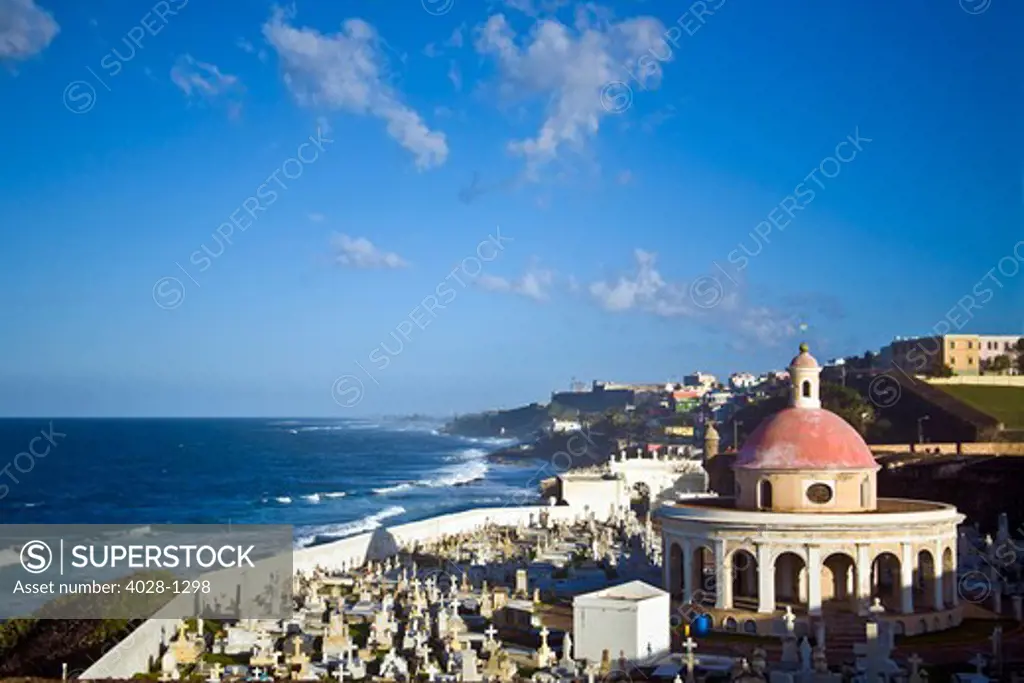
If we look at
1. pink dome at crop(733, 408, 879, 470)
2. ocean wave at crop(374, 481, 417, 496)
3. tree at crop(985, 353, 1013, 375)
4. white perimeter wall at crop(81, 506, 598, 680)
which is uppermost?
tree at crop(985, 353, 1013, 375)

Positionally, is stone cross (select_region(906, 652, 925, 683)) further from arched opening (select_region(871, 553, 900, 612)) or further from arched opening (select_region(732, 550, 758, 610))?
arched opening (select_region(732, 550, 758, 610))

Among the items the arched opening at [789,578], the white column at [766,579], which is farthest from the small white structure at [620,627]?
the arched opening at [789,578]

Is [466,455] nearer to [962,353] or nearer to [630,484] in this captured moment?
[962,353]

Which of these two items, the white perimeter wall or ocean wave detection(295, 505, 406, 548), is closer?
the white perimeter wall

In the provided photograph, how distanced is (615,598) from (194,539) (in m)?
45.1

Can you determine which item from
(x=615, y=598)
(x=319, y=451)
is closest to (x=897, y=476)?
(x=615, y=598)

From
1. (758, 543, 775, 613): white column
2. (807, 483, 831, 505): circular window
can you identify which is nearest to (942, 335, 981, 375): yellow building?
(807, 483, 831, 505): circular window

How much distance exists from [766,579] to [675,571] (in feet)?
10.5

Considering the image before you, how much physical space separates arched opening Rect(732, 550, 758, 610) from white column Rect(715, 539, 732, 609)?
0.26 m

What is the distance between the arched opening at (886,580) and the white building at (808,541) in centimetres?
4

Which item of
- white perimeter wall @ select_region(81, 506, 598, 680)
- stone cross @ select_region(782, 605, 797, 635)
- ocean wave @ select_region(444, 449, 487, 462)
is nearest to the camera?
white perimeter wall @ select_region(81, 506, 598, 680)

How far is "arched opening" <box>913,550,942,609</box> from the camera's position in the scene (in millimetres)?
29000

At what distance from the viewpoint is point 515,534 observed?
1949 inches

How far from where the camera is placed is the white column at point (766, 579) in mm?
28266
